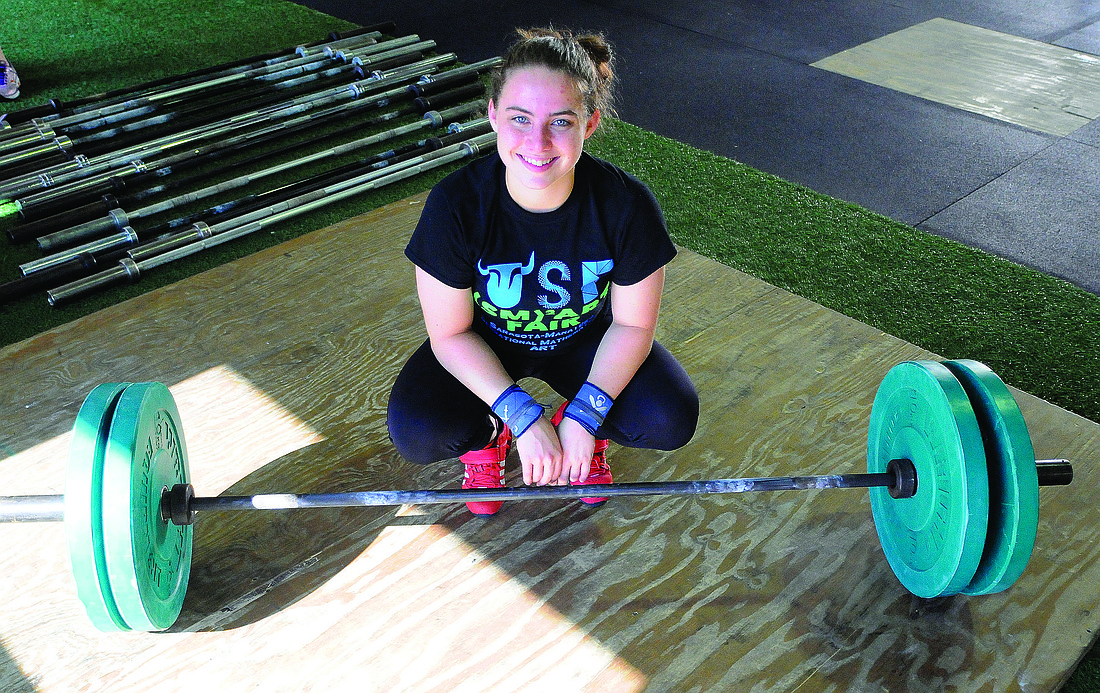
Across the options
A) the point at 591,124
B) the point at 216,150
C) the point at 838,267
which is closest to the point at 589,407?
the point at 591,124

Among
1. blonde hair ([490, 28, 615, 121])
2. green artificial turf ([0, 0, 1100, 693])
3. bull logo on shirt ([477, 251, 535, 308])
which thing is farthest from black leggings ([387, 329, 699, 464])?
green artificial turf ([0, 0, 1100, 693])

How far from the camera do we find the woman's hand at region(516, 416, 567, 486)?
166cm

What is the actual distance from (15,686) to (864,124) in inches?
143

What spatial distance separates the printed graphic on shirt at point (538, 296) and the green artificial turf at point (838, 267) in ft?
3.83

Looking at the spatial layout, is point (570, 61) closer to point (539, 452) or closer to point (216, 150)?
point (539, 452)

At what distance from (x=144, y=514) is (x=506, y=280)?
2.52ft

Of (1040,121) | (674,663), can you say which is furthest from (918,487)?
(1040,121)

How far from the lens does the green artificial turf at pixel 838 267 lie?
2.52 metres

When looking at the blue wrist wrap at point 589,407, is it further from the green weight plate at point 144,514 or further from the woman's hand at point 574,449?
the green weight plate at point 144,514

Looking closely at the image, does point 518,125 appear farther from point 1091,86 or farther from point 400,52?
point 1091,86

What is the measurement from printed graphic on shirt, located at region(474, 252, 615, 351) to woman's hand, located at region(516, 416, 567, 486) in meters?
0.23

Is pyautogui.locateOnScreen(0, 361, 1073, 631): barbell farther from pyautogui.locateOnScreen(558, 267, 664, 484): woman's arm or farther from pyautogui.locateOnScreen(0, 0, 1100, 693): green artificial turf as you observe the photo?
pyautogui.locateOnScreen(0, 0, 1100, 693): green artificial turf

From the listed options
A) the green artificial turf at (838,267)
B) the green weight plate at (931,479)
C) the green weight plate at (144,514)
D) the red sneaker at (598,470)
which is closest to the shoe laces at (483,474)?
the red sneaker at (598,470)

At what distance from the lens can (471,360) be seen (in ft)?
5.75
